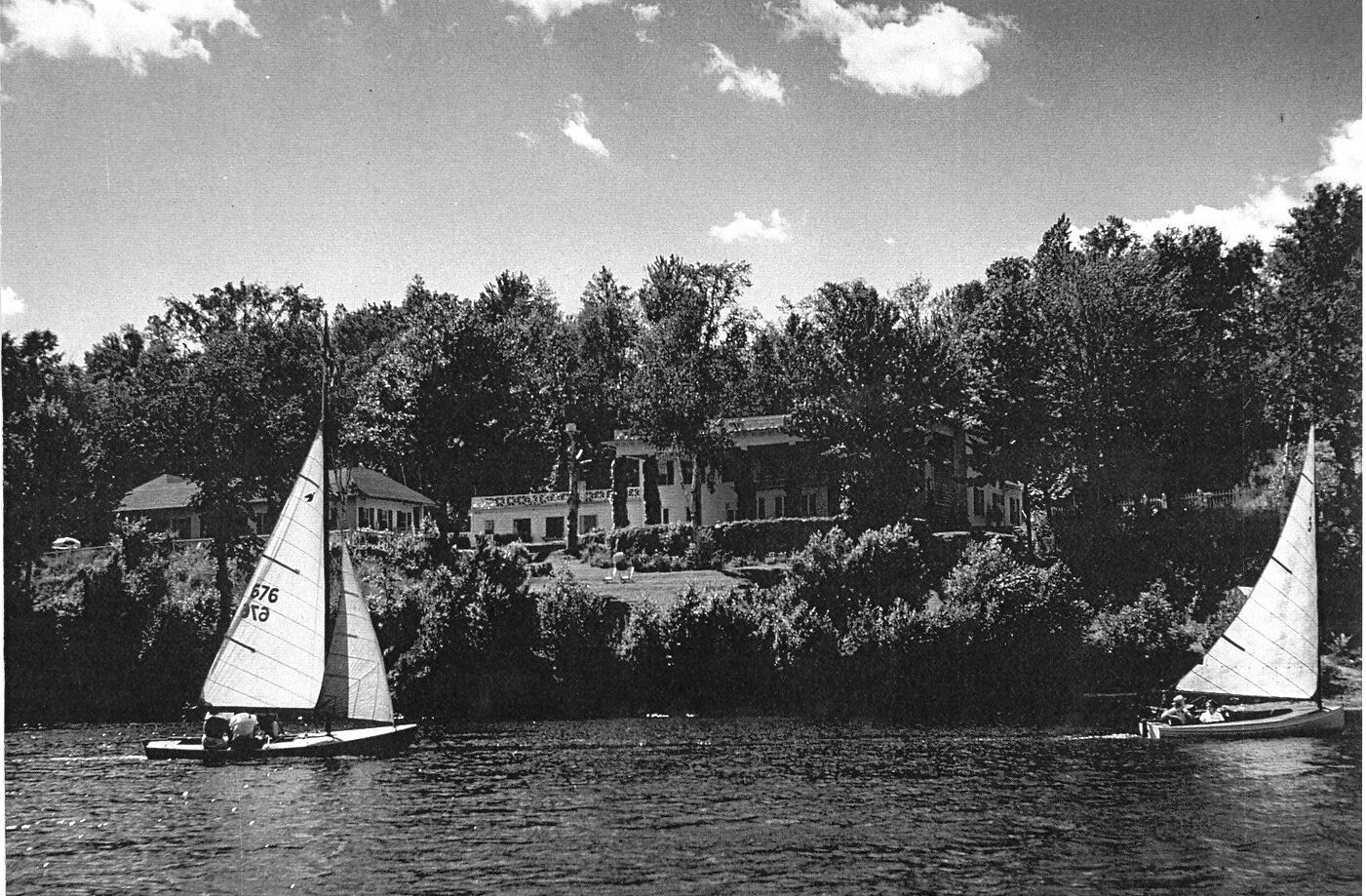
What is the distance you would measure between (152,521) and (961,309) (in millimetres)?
27731

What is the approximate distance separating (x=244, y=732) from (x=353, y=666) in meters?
2.76

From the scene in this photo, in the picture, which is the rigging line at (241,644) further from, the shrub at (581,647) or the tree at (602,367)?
the tree at (602,367)

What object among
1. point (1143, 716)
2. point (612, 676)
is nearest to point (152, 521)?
point (612, 676)

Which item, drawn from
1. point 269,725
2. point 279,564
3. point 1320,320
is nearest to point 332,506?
point 279,564

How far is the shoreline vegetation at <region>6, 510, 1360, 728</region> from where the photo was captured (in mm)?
31719

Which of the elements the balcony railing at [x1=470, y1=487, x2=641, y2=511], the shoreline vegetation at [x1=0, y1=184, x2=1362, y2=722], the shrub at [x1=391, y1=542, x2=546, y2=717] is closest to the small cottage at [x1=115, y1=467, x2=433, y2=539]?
the shoreline vegetation at [x1=0, y1=184, x2=1362, y2=722]

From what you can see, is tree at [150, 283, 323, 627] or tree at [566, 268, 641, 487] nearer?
tree at [150, 283, 323, 627]

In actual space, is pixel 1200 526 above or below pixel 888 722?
above

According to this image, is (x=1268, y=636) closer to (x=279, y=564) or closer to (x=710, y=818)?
(x=710, y=818)

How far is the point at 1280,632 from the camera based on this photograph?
2627 cm

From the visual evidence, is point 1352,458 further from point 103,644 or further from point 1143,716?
point 103,644

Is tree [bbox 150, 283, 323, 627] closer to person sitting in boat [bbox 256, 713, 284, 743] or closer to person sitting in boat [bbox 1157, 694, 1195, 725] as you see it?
person sitting in boat [bbox 256, 713, 284, 743]

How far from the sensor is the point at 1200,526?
32.0m

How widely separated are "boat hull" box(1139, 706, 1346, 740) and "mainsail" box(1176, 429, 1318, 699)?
527 millimetres
